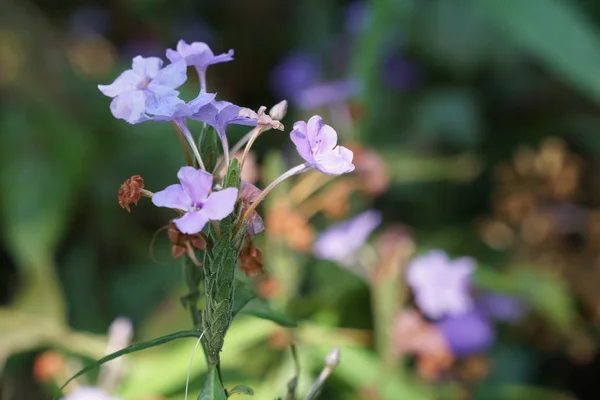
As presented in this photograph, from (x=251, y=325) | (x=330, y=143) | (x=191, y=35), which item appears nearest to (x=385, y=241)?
(x=251, y=325)

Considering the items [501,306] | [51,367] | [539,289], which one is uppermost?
[51,367]

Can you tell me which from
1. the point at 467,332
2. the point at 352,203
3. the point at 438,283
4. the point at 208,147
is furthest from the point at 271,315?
the point at 352,203

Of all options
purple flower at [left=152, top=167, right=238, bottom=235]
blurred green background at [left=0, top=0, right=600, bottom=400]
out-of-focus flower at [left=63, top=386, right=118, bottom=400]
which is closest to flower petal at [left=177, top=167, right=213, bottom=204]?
purple flower at [left=152, top=167, right=238, bottom=235]

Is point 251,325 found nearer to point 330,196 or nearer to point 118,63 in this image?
point 330,196

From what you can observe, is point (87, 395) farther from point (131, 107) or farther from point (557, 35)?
point (557, 35)

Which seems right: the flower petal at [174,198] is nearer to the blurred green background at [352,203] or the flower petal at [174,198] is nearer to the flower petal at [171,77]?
the flower petal at [171,77]

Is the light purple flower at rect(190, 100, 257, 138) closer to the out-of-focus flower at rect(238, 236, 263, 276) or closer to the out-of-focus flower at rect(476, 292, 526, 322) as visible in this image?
the out-of-focus flower at rect(238, 236, 263, 276)
